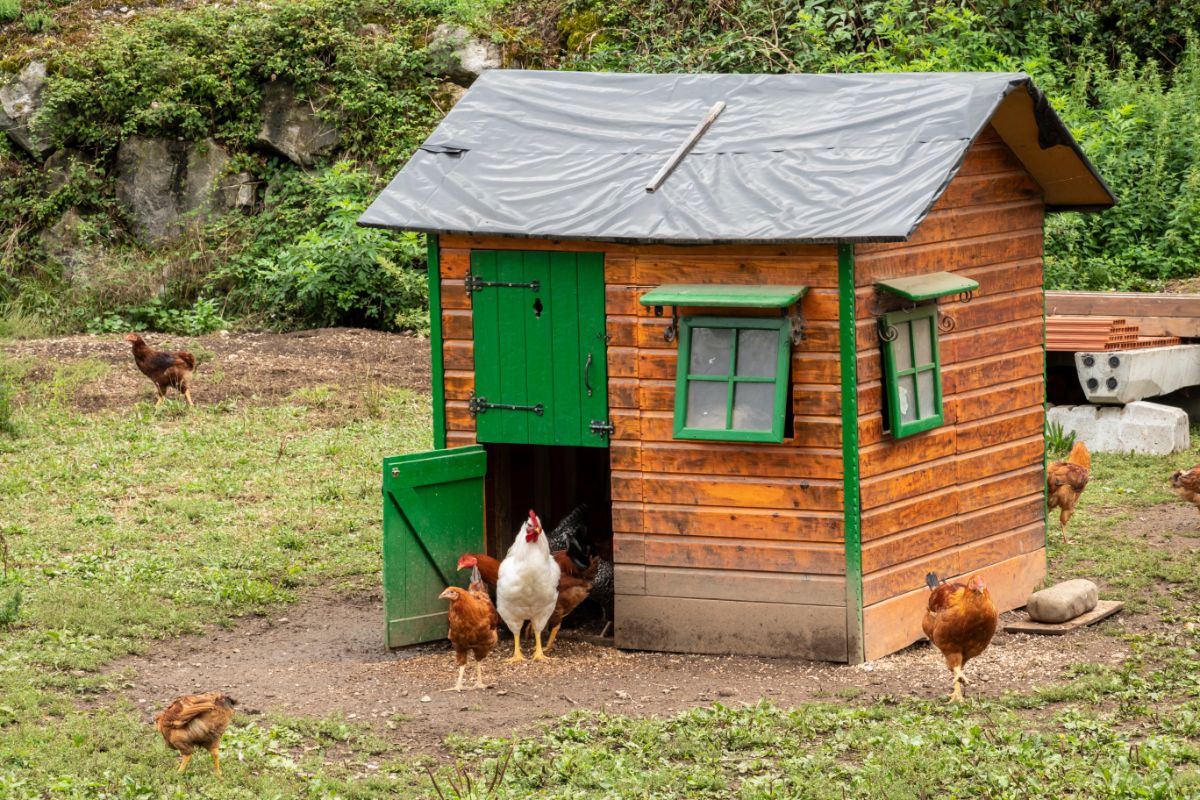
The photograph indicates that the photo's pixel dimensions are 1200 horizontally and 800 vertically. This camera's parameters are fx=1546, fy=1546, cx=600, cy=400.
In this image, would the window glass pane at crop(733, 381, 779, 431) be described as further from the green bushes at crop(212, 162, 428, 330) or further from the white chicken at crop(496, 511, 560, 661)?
the green bushes at crop(212, 162, 428, 330)

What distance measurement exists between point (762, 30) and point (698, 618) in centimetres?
1289

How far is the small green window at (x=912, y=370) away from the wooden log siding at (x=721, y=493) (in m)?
0.36

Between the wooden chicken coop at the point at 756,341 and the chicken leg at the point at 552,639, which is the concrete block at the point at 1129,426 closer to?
the wooden chicken coop at the point at 756,341

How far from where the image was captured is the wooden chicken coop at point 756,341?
28.0ft

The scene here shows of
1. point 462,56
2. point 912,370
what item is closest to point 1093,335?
point 912,370

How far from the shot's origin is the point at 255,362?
1692cm

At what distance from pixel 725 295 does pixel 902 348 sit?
1138mm

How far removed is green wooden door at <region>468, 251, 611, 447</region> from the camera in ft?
29.6

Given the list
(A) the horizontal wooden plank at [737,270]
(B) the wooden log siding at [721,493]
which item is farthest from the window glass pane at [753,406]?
(A) the horizontal wooden plank at [737,270]

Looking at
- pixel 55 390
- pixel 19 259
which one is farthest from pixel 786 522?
pixel 19 259

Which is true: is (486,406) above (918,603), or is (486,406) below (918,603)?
above

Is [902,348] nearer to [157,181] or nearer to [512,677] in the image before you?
[512,677]

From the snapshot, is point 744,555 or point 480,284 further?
point 480,284

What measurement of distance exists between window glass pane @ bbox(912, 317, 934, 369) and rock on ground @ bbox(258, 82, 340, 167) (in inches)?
507
